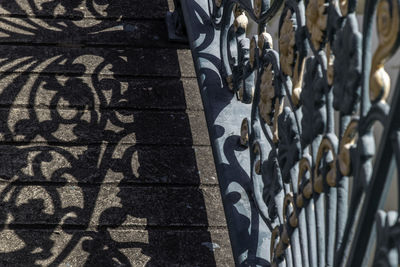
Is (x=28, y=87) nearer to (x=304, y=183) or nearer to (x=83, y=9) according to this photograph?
(x=83, y=9)

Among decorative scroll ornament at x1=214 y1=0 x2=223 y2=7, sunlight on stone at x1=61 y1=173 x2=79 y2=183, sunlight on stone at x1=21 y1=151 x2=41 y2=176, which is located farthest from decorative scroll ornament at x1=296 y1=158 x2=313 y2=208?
sunlight on stone at x1=21 y1=151 x2=41 y2=176

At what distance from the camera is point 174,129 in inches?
119

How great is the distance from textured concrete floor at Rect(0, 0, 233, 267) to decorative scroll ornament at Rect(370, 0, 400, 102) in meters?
1.36

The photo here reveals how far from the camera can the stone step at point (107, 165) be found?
108 inches

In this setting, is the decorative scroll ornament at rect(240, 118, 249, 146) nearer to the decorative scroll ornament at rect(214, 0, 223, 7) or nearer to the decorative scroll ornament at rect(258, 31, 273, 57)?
the decorative scroll ornament at rect(258, 31, 273, 57)

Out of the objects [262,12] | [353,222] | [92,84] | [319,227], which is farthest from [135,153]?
[353,222]

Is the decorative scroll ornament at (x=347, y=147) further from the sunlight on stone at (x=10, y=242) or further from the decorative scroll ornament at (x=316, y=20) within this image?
the sunlight on stone at (x=10, y=242)

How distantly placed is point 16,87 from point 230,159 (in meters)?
1.17

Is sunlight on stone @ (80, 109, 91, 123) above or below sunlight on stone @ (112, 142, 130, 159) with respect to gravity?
above

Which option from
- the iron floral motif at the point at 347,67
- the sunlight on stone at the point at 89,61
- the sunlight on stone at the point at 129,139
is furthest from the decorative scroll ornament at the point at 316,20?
the sunlight on stone at the point at 89,61

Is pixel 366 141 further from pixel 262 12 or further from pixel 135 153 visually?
pixel 135 153

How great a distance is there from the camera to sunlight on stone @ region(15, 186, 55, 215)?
8.59 ft

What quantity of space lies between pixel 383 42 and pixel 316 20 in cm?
37

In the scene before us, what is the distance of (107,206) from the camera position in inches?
104
